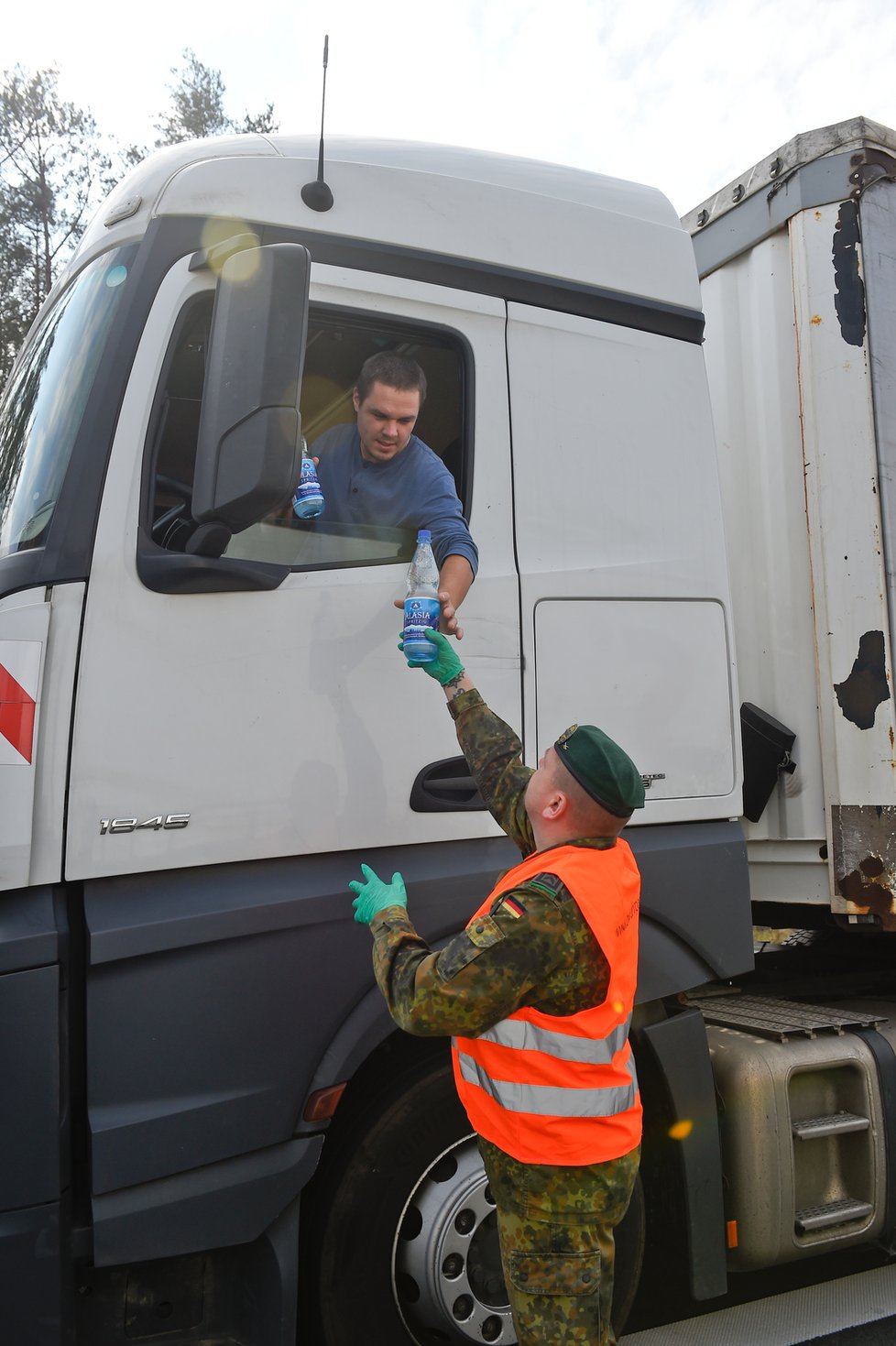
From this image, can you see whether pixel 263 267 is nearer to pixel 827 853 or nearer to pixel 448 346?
pixel 448 346

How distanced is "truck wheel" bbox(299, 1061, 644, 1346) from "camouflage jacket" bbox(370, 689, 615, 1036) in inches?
23.6

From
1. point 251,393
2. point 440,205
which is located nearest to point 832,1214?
point 251,393

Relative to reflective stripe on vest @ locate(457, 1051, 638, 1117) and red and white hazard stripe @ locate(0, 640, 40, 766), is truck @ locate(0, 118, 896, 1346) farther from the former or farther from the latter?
reflective stripe on vest @ locate(457, 1051, 638, 1117)

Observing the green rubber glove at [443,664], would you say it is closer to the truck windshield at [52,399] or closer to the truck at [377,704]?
the truck at [377,704]

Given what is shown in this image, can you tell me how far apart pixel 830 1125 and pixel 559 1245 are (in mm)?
Answer: 1340

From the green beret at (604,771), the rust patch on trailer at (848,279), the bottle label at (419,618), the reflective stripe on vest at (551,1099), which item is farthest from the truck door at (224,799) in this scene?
the rust patch on trailer at (848,279)

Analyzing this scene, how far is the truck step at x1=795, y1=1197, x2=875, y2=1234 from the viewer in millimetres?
3062

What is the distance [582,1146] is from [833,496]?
2.01 meters

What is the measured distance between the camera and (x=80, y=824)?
219cm

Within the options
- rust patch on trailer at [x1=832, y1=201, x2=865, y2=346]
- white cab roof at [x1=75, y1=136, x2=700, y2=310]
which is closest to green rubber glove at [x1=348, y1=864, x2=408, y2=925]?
white cab roof at [x1=75, y1=136, x2=700, y2=310]

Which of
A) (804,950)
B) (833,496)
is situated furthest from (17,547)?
(804,950)

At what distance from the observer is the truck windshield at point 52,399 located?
2.37 meters

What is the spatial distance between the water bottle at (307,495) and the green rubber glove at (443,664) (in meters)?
0.36

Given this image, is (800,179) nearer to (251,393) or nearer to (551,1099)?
(251,393)
